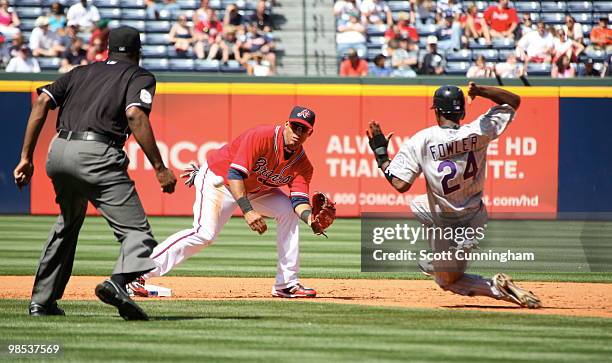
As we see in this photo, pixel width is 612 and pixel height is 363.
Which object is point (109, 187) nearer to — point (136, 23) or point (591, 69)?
point (591, 69)

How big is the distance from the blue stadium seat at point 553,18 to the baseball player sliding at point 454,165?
1277cm

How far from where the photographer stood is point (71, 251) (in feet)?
24.0

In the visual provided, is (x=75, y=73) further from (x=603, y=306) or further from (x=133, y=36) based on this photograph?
(x=603, y=306)

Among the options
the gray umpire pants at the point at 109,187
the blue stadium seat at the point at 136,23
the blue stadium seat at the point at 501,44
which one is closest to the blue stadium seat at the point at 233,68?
the blue stadium seat at the point at 136,23

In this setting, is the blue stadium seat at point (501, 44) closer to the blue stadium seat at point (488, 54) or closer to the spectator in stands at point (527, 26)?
the blue stadium seat at point (488, 54)

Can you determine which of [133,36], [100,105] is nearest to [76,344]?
[100,105]

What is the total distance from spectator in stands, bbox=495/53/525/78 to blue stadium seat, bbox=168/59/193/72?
538 cm

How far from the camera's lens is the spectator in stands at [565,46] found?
62.3ft

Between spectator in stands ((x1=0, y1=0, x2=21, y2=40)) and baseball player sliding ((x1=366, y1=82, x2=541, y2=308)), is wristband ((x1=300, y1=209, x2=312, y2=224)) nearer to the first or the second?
baseball player sliding ((x1=366, y1=82, x2=541, y2=308))

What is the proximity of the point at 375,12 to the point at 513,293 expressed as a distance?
1327cm

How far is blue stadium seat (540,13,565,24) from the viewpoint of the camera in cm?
2028

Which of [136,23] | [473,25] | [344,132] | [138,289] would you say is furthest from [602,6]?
[138,289]

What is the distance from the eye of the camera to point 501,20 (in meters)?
20.0

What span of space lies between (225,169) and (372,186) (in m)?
9.21
